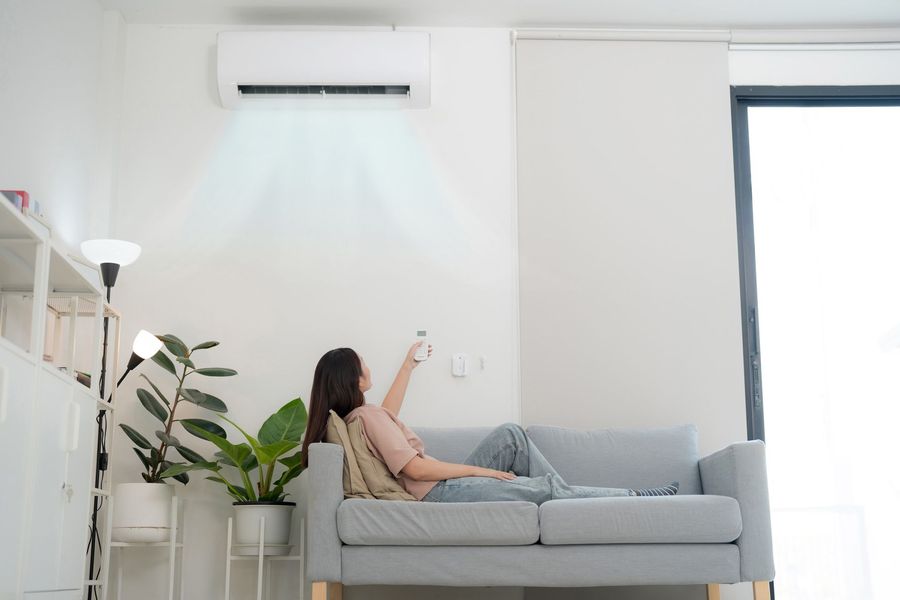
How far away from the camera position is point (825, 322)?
470cm

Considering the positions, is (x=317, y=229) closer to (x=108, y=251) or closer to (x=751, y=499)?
(x=108, y=251)

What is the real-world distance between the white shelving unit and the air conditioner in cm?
142

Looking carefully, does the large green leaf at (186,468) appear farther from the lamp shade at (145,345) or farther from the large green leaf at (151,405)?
the lamp shade at (145,345)

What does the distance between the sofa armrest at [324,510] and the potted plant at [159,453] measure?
86cm

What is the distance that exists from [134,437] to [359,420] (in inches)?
44.8

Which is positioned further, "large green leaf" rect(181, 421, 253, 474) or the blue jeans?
"large green leaf" rect(181, 421, 253, 474)

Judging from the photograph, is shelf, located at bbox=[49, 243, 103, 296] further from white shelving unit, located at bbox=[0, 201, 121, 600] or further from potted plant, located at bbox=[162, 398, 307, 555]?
potted plant, located at bbox=[162, 398, 307, 555]

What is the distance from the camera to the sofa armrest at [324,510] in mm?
3211

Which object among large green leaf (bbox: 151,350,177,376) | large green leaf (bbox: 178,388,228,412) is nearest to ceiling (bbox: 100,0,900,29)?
large green leaf (bbox: 151,350,177,376)


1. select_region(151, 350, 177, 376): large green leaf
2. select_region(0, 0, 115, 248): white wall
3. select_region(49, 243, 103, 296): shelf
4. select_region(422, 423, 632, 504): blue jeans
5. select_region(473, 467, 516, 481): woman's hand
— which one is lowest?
select_region(422, 423, 632, 504): blue jeans

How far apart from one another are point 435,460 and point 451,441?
58cm

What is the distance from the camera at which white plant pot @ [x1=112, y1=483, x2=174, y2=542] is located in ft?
12.7

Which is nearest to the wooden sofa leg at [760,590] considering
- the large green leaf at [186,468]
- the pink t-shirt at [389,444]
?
the pink t-shirt at [389,444]

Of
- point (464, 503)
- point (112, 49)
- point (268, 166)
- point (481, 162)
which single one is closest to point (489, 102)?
point (481, 162)
